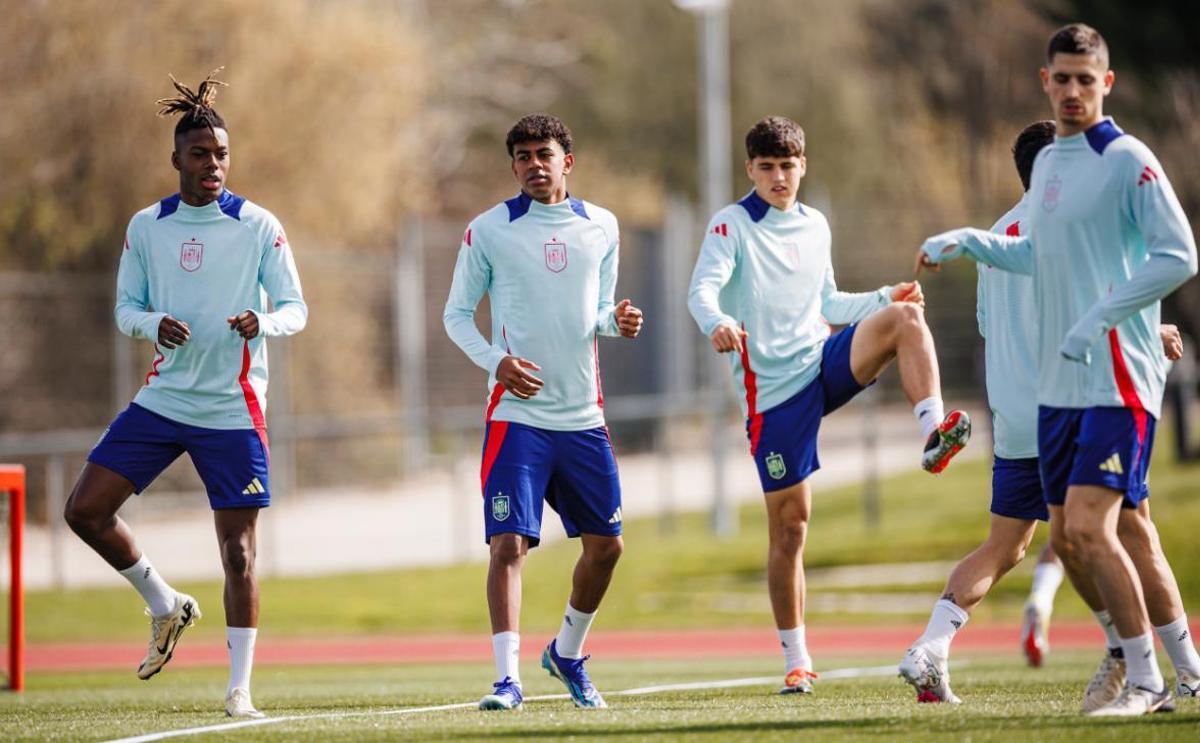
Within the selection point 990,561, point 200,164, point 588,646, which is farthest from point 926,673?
point 588,646

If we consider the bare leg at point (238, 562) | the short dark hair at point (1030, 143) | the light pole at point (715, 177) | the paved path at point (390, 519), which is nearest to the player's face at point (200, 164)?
the bare leg at point (238, 562)

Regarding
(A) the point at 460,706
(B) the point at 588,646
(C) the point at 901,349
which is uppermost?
(C) the point at 901,349

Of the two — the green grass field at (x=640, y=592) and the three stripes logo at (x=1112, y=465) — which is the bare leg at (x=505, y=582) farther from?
the green grass field at (x=640, y=592)

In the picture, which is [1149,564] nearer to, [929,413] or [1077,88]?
[929,413]

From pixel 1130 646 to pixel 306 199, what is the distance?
22.3m

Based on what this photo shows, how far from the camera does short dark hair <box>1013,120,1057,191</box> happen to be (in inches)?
348

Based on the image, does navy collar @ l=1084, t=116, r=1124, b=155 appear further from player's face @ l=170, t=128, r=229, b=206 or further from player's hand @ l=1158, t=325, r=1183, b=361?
player's face @ l=170, t=128, r=229, b=206

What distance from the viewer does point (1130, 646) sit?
277 inches

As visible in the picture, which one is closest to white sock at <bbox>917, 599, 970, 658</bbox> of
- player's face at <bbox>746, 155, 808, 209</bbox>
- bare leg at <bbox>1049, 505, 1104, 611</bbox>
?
bare leg at <bbox>1049, 505, 1104, 611</bbox>

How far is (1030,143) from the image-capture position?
29.1 feet

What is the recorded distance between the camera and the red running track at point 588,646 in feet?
53.7

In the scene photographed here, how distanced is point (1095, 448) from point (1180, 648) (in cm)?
148

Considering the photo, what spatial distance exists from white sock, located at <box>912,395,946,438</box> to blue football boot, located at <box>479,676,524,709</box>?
2.18 m

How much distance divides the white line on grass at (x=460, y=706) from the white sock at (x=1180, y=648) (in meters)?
2.99
